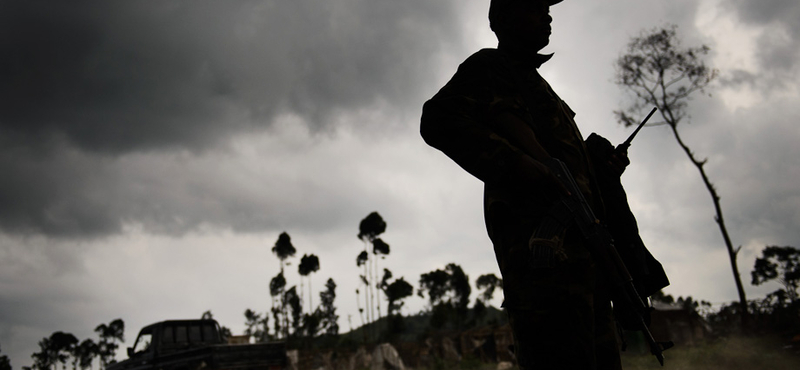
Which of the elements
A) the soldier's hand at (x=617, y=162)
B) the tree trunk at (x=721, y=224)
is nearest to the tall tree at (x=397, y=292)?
the tree trunk at (x=721, y=224)

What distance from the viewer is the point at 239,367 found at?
12562mm

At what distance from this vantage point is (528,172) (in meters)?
1.75

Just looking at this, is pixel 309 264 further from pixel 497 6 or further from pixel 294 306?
pixel 497 6

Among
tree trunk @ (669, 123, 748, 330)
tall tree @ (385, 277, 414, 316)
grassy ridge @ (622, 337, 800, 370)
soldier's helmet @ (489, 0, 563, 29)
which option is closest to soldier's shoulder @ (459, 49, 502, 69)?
soldier's helmet @ (489, 0, 563, 29)

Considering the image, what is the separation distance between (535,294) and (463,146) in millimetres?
595

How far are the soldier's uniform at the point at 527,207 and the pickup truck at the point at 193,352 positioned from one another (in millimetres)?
11954

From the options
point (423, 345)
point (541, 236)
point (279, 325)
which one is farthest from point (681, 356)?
point (279, 325)

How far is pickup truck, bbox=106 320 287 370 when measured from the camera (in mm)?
12349

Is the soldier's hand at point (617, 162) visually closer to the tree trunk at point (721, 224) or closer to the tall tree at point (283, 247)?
the tree trunk at point (721, 224)

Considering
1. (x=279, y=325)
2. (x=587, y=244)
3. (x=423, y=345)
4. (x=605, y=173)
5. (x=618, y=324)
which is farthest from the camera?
(x=279, y=325)

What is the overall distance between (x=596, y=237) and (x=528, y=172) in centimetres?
37

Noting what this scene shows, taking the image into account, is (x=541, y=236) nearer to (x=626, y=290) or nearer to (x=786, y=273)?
(x=626, y=290)

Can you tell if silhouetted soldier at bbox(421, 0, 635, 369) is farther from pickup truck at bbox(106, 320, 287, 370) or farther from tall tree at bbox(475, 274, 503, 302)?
tall tree at bbox(475, 274, 503, 302)

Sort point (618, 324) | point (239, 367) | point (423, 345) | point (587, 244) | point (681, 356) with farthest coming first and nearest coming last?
point (423, 345) → point (239, 367) → point (681, 356) → point (618, 324) → point (587, 244)
